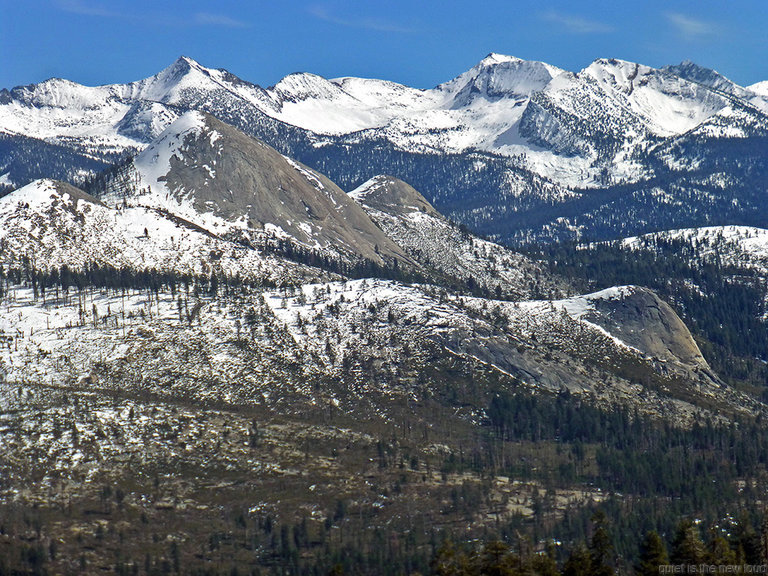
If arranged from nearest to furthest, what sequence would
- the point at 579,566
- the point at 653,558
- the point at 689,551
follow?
the point at 689,551 → the point at 653,558 → the point at 579,566

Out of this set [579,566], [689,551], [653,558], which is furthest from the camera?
[579,566]

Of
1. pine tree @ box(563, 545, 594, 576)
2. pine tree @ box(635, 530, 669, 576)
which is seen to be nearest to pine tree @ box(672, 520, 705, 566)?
pine tree @ box(635, 530, 669, 576)

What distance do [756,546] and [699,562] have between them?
66.9 feet

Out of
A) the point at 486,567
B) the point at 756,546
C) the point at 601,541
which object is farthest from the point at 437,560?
the point at 756,546

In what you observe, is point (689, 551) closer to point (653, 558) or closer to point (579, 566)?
point (653, 558)

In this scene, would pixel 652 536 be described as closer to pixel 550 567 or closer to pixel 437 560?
pixel 550 567

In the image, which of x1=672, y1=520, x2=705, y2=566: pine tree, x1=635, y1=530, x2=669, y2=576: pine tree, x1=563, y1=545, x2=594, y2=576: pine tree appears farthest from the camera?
x1=563, y1=545, x2=594, y2=576: pine tree

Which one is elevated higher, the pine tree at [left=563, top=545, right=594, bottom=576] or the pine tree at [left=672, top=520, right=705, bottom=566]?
the pine tree at [left=672, top=520, right=705, bottom=566]

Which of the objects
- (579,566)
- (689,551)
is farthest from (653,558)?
(579,566)

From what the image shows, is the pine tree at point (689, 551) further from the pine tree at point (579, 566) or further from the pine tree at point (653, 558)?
the pine tree at point (579, 566)

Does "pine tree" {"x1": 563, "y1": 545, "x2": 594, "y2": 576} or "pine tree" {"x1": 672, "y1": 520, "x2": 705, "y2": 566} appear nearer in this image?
"pine tree" {"x1": 672, "y1": 520, "x2": 705, "y2": 566}

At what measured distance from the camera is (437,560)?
534ft

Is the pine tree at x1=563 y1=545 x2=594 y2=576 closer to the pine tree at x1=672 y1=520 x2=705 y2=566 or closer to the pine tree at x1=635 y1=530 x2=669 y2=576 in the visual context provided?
the pine tree at x1=635 y1=530 x2=669 y2=576

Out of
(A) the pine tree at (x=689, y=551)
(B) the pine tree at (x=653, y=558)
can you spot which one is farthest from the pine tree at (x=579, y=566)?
(A) the pine tree at (x=689, y=551)
